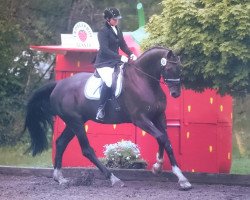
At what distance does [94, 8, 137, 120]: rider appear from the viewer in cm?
1192

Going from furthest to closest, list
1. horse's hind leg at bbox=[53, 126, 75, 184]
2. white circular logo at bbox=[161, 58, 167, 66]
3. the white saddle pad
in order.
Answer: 1. horse's hind leg at bbox=[53, 126, 75, 184]
2. the white saddle pad
3. white circular logo at bbox=[161, 58, 167, 66]

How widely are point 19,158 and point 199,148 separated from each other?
702cm

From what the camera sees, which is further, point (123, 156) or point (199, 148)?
point (199, 148)

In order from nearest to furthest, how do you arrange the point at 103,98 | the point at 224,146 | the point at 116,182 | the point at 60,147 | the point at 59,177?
1. the point at 116,182
2. the point at 103,98
3. the point at 59,177
4. the point at 60,147
5. the point at 224,146

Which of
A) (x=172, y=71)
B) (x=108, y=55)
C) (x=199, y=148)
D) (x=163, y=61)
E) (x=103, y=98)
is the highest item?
(x=108, y=55)

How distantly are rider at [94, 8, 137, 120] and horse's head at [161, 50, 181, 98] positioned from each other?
2.56 ft

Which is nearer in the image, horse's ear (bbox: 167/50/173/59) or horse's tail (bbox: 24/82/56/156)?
horse's ear (bbox: 167/50/173/59)

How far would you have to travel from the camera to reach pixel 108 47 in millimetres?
12008

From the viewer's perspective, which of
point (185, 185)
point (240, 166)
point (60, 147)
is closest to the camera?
point (185, 185)

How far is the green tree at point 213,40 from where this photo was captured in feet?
34.8

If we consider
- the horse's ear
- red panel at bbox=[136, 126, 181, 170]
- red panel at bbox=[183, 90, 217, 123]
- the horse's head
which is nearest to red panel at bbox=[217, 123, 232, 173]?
red panel at bbox=[183, 90, 217, 123]

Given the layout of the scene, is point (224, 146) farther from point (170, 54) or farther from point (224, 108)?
point (170, 54)

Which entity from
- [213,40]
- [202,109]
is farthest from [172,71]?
[202,109]

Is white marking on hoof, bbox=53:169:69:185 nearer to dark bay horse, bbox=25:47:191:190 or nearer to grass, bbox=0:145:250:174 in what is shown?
dark bay horse, bbox=25:47:191:190
